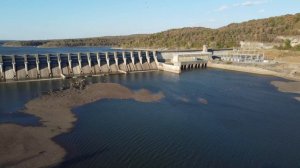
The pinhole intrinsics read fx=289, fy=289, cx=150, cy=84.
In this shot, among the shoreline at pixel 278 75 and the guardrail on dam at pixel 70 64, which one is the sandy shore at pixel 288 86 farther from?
the guardrail on dam at pixel 70 64

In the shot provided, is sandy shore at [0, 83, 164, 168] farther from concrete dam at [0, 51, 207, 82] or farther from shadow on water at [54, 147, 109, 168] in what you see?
concrete dam at [0, 51, 207, 82]

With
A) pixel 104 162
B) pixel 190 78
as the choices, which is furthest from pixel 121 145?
pixel 190 78

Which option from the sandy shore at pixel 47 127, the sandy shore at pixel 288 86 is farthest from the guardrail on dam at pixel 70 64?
the sandy shore at pixel 288 86

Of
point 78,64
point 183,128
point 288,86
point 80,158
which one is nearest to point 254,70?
point 288,86

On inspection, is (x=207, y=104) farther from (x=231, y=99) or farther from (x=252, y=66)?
(x=252, y=66)

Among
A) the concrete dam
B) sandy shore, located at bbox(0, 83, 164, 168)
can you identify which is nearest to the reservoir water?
sandy shore, located at bbox(0, 83, 164, 168)

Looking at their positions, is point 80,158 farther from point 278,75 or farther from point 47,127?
point 278,75

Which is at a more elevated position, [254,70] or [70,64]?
[70,64]
